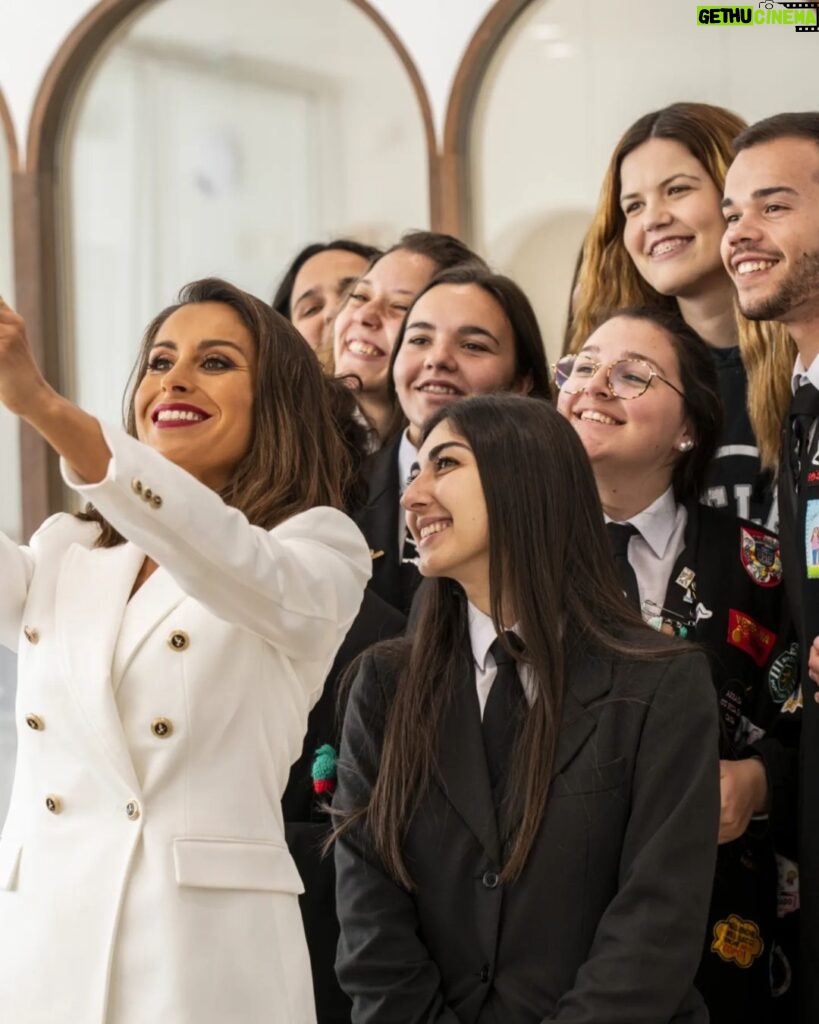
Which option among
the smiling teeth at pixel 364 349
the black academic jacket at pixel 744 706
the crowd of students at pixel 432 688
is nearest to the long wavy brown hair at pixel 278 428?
the crowd of students at pixel 432 688

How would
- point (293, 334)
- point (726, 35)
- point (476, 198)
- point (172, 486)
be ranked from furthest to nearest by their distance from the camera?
point (476, 198), point (726, 35), point (293, 334), point (172, 486)

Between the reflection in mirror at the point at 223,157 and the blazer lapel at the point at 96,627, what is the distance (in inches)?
105

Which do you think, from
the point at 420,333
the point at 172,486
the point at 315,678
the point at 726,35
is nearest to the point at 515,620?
Result: the point at 315,678

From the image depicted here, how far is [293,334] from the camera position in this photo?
202cm

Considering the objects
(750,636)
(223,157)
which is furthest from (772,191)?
(223,157)

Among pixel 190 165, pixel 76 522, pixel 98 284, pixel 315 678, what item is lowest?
pixel 315 678

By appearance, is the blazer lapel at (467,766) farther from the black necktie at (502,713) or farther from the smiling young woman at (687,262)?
the smiling young woman at (687,262)

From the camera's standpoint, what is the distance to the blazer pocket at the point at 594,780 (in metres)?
1.95

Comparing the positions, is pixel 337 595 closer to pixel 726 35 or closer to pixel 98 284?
pixel 726 35

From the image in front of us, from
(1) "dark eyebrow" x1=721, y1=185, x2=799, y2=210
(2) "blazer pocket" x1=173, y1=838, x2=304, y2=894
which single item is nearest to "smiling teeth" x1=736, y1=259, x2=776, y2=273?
(1) "dark eyebrow" x1=721, y1=185, x2=799, y2=210

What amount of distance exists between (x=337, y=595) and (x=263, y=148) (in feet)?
10.2

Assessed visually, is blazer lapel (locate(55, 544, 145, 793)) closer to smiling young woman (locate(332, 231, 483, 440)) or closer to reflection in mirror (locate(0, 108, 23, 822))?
smiling young woman (locate(332, 231, 483, 440))

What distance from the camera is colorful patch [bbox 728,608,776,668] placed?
247 cm

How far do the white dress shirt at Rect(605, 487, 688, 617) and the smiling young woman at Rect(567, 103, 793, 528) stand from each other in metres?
0.30
